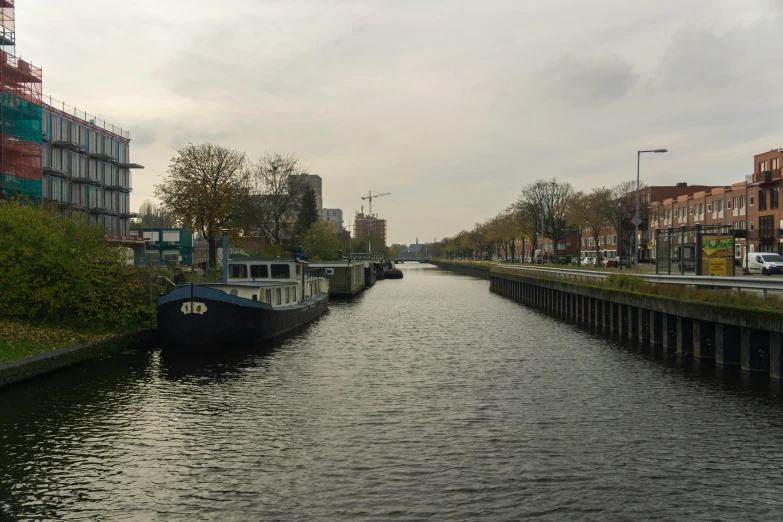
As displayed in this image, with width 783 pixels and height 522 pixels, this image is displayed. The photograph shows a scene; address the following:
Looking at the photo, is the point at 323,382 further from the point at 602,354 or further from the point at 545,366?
the point at 602,354

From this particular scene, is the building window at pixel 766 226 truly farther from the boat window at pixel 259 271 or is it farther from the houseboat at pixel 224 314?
the houseboat at pixel 224 314

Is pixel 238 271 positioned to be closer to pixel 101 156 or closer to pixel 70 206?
pixel 70 206

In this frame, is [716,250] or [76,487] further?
[716,250]

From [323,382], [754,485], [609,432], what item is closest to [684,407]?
[609,432]

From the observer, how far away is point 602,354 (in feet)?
99.5

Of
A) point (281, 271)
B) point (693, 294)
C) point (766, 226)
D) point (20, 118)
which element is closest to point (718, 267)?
point (693, 294)

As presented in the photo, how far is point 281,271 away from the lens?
42.0 m

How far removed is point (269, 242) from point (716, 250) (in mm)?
55488

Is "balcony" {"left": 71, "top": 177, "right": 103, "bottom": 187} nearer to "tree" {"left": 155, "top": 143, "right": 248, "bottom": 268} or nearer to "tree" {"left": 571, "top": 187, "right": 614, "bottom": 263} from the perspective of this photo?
"tree" {"left": 155, "top": 143, "right": 248, "bottom": 268}

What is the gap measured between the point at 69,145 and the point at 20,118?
904 inches

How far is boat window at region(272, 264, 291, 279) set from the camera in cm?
4184

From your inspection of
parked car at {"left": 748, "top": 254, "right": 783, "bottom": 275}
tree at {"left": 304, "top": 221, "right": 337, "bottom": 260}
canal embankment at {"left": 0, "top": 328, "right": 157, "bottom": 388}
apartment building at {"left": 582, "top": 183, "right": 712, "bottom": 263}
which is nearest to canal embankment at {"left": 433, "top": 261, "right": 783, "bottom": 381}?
parked car at {"left": 748, "top": 254, "right": 783, "bottom": 275}

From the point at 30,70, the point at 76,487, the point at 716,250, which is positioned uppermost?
the point at 30,70

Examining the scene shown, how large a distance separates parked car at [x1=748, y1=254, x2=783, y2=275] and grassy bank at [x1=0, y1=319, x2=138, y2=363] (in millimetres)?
56783
